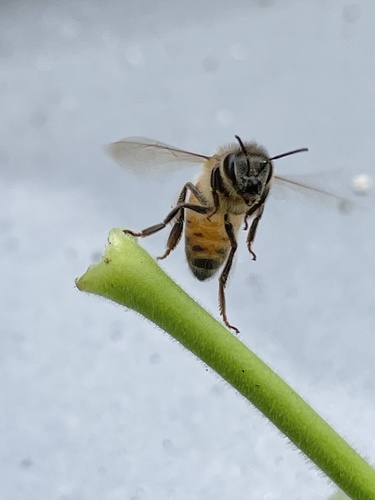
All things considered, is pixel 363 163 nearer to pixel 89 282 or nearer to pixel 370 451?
pixel 370 451

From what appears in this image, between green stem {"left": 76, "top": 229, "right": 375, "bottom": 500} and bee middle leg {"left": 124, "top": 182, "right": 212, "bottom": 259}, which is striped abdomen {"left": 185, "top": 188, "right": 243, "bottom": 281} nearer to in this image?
bee middle leg {"left": 124, "top": 182, "right": 212, "bottom": 259}

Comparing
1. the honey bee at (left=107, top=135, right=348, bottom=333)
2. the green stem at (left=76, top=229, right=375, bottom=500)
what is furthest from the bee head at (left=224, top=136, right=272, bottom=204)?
the green stem at (left=76, top=229, right=375, bottom=500)

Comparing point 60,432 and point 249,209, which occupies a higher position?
point 249,209

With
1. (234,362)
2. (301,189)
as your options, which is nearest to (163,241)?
(301,189)

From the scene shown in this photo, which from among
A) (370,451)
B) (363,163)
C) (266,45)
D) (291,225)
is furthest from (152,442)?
(266,45)

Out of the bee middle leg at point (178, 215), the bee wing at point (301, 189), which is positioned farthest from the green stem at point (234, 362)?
the bee wing at point (301, 189)
